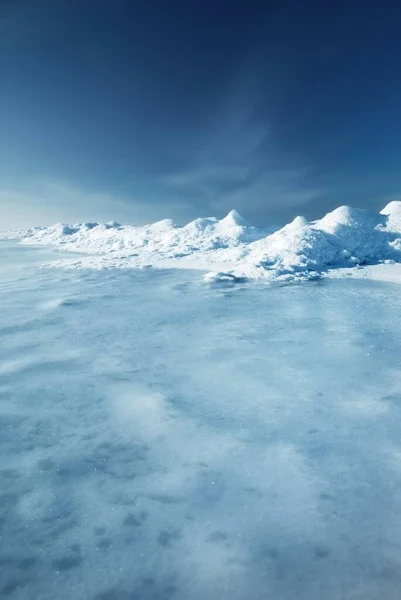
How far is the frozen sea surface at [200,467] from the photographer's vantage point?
5.88 feet

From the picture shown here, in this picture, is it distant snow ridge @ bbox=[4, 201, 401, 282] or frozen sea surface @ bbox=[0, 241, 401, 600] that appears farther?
distant snow ridge @ bbox=[4, 201, 401, 282]

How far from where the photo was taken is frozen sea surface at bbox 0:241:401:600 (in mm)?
1792

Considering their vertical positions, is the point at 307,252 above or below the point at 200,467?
above

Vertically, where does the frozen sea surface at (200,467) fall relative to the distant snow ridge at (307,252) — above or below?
below

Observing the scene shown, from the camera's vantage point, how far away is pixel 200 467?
2.56 metres

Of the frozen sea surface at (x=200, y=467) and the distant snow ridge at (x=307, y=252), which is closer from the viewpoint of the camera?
the frozen sea surface at (x=200, y=467)

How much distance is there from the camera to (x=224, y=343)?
542 cm

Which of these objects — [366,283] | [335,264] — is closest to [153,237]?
[335,264]

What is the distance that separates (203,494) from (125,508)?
0.54 m

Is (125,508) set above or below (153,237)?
below

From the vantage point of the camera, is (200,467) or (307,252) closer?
(200,467)

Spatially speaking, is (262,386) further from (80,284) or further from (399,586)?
(80,284)

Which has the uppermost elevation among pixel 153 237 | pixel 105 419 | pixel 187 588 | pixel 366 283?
pixel 153 237

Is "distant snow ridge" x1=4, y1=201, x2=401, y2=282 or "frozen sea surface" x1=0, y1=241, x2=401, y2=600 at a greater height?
"distant snow ridge" x1=4, y1=201, x2=401, y2=282
